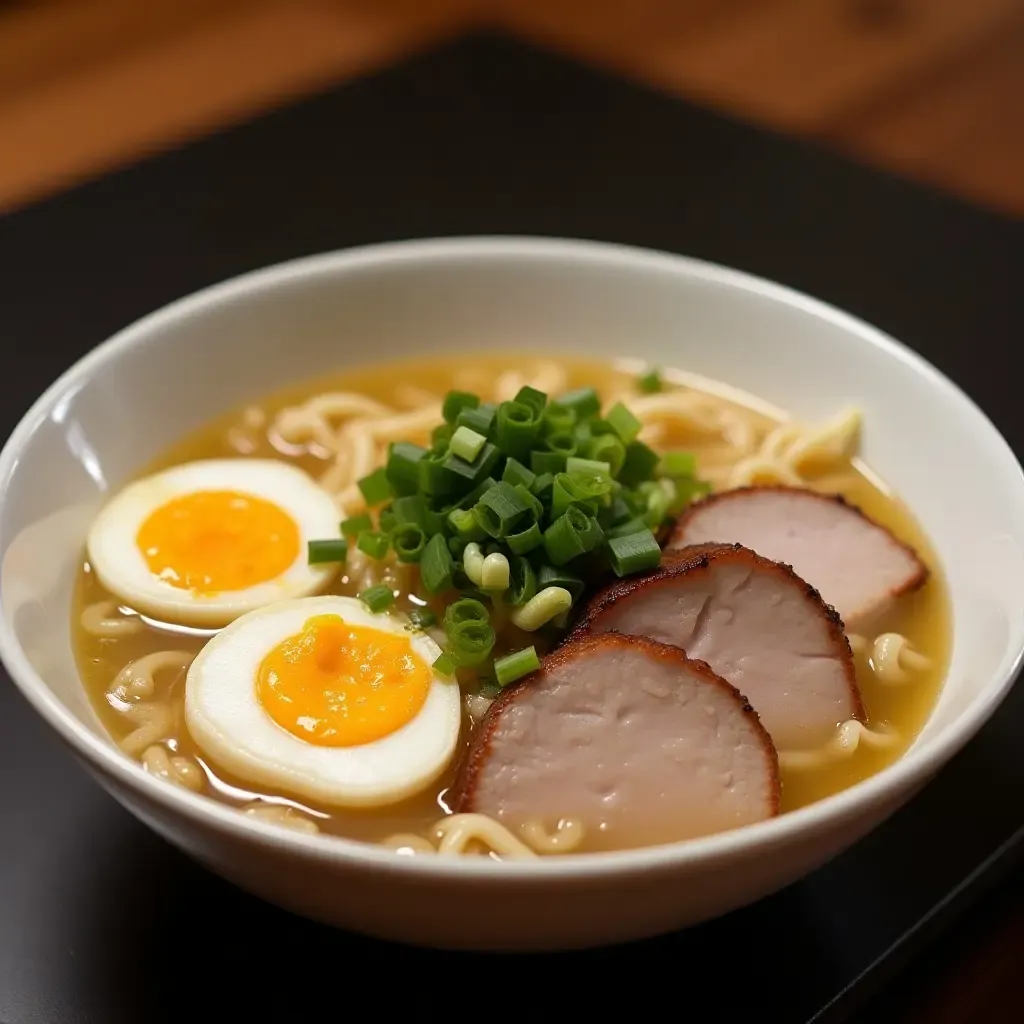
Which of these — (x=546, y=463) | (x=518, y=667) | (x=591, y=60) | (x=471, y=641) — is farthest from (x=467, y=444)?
(x=591, y=60)

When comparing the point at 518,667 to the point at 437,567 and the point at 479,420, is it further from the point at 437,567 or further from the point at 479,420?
the point at 479,420

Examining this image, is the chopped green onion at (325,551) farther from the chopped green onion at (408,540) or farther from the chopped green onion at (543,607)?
the chopped green onion at (543,607)

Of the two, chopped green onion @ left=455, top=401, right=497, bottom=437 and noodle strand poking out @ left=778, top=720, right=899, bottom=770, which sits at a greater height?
chopped green onion @ left=455, top=401, right=497, bottom=437

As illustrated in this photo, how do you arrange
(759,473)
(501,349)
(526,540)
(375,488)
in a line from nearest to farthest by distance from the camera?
(526,540) < (375,488) < (759,473) < (501,349)

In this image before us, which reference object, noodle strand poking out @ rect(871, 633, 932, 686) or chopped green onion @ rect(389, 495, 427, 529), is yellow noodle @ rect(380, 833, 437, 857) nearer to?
chopped green onion @ rect(389, 495, 427, 529)

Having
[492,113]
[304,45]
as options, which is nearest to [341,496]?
[492,113]

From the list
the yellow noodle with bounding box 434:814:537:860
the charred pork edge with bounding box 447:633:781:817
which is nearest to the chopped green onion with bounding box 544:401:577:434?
the charred pork edge with bounding box 447:633:781:817

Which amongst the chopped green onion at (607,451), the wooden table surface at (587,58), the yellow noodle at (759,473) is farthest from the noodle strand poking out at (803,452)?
the wooden table surface at (587,58)
